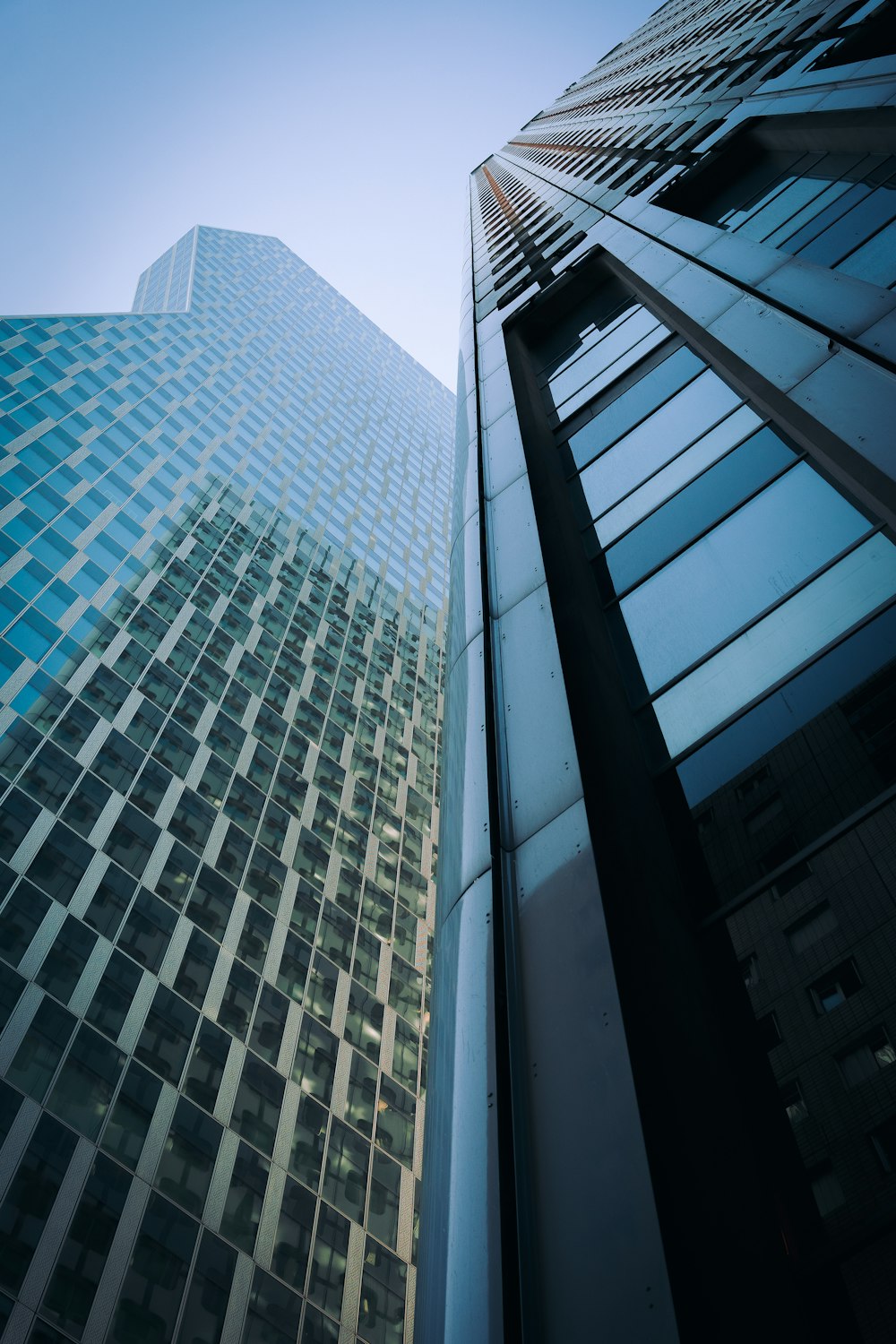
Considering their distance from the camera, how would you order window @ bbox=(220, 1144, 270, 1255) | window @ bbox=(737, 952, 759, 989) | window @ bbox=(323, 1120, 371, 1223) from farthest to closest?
window @ bbox=(323, 1120, 371, 1223)
window @ bbox=(220, 1144, 270, 1255)
window @ bbox=(737, 952, 759, 989)

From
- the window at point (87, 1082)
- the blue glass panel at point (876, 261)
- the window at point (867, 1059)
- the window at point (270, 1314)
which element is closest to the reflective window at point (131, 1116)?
the window at point (87, 1082)

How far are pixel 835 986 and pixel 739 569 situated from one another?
412cm

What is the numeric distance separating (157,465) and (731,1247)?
65578 mm

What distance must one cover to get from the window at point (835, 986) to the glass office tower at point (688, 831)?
0.02 meters

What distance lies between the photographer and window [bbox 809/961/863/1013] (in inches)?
192

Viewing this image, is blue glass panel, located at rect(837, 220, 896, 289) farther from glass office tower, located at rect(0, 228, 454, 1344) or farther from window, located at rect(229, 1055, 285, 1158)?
window, located at rect(229, 1055, 285, 1158)

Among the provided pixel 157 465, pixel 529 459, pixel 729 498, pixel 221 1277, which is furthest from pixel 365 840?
pixel 729 498

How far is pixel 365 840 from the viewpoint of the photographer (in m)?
56.6

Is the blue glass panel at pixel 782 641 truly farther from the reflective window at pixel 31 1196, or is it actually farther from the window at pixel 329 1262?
the window at pixel 329 1262

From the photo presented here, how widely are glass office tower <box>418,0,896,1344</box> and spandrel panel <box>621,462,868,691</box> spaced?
3cm

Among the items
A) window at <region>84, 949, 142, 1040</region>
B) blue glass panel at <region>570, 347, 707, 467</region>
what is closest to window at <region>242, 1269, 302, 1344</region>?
window at <region>84, 949, 142, 1040</region>

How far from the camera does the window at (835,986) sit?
16.0ft

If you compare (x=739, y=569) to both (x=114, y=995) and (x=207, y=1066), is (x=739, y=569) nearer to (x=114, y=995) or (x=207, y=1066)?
(x=114, y=995)

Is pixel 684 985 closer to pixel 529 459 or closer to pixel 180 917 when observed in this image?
pixel 529 459
